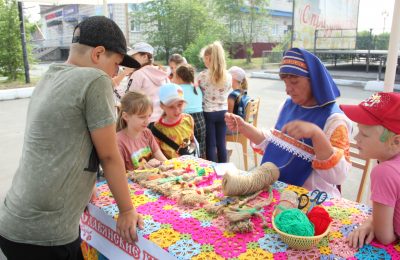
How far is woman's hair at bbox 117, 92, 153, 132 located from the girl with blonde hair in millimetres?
1975

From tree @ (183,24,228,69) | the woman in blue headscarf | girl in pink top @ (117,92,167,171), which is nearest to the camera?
the woman in blue headscarf

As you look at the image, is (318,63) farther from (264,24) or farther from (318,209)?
(264,24)

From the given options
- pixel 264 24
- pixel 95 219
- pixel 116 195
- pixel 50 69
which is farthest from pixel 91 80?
pixel 264 24

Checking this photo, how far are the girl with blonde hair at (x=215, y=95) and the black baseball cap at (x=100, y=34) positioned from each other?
2.89m

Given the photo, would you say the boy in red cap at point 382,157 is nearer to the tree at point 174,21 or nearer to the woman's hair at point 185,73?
the woman's hair at point 185,73

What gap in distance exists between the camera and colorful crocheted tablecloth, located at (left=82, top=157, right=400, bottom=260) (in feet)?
3.93

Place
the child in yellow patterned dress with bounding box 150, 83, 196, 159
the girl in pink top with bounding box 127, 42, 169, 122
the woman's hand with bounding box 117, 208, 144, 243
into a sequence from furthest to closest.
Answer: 1. the girl in pink top with bounding box 127, 42, 169, 122
2. the child in yellow patterned dress with bounding box 150, 83, 196, 159
3. the woman's hand with bounding box 117, 208, 144, 243

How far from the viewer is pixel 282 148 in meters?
1.91

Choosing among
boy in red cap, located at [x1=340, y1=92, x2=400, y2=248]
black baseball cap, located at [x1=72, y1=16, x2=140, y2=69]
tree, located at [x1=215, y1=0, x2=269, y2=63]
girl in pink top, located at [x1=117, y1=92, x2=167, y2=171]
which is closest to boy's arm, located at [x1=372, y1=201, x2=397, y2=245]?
boy in red cap, located at [x1=340, y1=92, x2=400, y2=248]

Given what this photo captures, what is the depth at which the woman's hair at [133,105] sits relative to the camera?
2238 millimetres

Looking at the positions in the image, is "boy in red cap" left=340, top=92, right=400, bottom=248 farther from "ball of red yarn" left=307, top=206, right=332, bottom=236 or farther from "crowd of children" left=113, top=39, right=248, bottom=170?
"crowd of children" left=113, top=39, right=248, bottom=170

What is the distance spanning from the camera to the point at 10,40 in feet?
41.9

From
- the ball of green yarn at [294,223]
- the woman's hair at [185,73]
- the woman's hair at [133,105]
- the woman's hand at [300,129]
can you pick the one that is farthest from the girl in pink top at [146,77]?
the ball of green yarn at [294,223]

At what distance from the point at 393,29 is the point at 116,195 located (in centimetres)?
221
